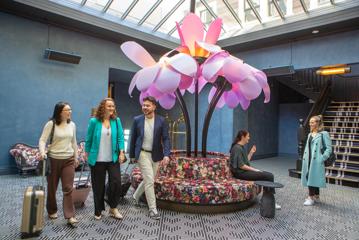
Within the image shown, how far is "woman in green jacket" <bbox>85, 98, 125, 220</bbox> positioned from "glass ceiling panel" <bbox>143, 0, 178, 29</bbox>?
4.82m

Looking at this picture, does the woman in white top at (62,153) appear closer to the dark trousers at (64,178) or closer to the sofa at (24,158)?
the dark trousers at (64,178)

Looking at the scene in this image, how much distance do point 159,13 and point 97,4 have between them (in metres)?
1.67

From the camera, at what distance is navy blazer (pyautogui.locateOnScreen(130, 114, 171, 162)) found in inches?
137

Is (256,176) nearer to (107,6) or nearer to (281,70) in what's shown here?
(281,70)

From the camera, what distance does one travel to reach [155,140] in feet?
11.4

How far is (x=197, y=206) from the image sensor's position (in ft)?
12.2

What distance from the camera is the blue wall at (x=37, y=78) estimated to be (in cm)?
599

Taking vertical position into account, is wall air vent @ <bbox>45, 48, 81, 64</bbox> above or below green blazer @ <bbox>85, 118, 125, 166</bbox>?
above

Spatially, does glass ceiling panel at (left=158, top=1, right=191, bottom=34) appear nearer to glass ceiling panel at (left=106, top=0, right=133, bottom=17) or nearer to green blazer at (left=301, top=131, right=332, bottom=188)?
glass ceiling panel at (left=106, top=0, right=133, bottom=17)

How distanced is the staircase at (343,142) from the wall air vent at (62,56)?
6.16 metres

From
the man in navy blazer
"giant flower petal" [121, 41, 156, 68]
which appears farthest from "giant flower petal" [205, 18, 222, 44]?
the man in navy blazer

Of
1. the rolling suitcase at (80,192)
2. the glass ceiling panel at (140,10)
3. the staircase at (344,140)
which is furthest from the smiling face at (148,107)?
the staircase at (344,140)

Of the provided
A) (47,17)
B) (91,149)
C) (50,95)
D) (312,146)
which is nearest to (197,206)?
(91,149)

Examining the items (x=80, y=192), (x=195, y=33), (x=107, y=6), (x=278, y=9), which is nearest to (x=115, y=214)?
(x=80, y=192)
